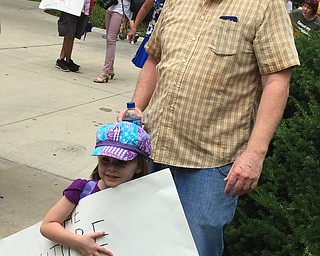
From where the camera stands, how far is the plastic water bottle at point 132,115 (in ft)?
8.20

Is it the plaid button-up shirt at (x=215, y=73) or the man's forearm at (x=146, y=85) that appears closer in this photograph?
the plaid button-up shirt at (x=215, y=73)

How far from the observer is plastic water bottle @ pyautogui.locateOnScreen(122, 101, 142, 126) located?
2.50m

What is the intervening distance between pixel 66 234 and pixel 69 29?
6.37 metres

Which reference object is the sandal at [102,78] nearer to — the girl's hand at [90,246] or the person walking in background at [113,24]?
the person walking in background at [113,24]

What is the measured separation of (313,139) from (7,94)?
13.9 feet

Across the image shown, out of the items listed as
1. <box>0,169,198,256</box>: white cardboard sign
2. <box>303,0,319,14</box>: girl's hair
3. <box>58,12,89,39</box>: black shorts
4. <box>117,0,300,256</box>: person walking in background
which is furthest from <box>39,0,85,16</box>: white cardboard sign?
<box>0,169,198,256</box>: white cardboard sign

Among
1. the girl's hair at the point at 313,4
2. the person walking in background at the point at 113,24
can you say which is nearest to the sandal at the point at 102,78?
the person walking in background at the point at 113,24

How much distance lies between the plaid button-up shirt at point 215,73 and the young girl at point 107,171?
22 cm

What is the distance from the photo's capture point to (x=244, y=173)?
2.27m

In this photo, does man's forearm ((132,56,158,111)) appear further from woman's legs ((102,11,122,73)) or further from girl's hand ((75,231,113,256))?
woman's legs ((102,11,122,73))

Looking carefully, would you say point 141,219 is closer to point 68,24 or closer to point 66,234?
point 66,234

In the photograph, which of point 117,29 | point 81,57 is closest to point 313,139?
point 117,29

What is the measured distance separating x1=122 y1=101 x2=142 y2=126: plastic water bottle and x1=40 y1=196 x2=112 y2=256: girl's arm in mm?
394

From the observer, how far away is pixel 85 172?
5.12m
